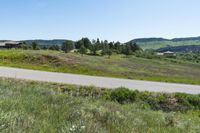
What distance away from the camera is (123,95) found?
707 inches

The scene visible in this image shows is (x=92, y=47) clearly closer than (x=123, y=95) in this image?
No

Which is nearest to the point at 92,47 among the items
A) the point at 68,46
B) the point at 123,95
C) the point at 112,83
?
the point at 68,46

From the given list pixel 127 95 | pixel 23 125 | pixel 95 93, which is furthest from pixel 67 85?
pixel 23 125

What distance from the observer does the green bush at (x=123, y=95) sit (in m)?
17.8

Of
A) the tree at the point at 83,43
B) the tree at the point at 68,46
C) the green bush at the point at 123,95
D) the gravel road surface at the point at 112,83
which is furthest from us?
the tree at the point at 83,43

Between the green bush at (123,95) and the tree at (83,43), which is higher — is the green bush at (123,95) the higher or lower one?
the lower one

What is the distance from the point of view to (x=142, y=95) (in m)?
18.5

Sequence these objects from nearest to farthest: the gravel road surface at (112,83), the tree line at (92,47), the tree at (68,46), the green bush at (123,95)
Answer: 1. the green bush at (123,95)
2. the gravel road surface at (112,83)
3. the tree line at (92,47)
4. the tree at (68,46)

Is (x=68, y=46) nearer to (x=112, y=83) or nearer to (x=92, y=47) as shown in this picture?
(x=92, y=47)

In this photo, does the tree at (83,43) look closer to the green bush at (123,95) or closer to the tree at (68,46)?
the tree at (68,46)

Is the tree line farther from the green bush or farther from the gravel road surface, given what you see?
the green bush

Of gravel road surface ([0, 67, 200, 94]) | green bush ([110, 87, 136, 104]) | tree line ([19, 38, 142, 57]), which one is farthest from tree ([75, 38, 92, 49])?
green bush ([110, 87, 136, 104])

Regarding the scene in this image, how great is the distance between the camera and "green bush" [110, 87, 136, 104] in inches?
703

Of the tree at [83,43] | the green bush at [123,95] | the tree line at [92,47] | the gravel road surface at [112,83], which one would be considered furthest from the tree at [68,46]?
the green bush at [123,95]
